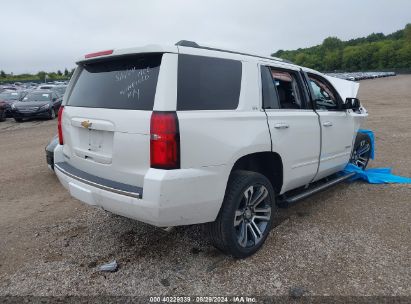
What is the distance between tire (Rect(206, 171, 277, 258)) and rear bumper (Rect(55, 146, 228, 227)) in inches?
6.0

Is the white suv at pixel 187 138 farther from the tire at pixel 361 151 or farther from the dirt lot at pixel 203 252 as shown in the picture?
the tire at pixel 361 151

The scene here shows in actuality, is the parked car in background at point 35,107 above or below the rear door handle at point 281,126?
below

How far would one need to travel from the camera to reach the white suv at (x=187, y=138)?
2750mm

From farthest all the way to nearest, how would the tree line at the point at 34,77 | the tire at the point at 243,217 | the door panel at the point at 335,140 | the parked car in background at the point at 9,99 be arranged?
the tree line at the point at 34,77 → the parked car in background at the point at 9,99 → the door panel at the point at 335,140 → the tire at the point at 243,217

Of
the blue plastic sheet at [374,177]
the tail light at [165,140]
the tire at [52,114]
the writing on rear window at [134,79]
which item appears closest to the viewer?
the tail light at [165,140]

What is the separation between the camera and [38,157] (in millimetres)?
8328

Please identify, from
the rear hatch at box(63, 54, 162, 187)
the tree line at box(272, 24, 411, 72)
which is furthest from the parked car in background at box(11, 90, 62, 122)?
the tree line at box(272, 24, 411, 72)

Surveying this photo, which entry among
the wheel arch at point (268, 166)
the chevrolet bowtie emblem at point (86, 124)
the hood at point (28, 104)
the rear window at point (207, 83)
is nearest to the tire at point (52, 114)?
the hood at point (28, 104)

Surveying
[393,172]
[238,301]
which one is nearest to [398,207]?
[393,172]

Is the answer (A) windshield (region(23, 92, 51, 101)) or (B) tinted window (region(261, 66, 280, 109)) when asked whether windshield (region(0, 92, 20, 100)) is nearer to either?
(A) windshield (region(23, 92, 51, 101))

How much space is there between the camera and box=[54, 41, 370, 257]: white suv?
2750 mm

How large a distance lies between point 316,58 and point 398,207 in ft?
515

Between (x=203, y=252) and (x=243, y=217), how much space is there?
1.84 ft

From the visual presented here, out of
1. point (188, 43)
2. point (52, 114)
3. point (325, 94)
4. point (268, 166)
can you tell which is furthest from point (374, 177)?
point (52, 114)
